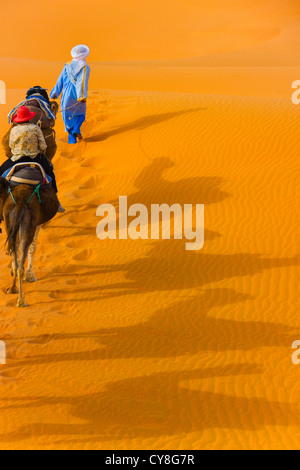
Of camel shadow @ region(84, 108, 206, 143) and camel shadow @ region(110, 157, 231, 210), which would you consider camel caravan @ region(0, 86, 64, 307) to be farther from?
camel shadow @ region(84, 108, 206, 143)

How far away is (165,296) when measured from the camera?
9.90 metres

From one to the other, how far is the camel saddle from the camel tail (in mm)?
358

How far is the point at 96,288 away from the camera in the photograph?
10.2m

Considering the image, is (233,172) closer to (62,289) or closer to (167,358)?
(62,289)

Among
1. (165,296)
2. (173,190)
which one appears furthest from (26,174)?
(173,190)

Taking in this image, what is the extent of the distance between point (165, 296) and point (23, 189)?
2523 mm

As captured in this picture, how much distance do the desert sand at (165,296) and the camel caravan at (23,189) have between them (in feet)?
3.38

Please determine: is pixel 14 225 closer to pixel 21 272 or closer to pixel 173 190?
pixel 21 272

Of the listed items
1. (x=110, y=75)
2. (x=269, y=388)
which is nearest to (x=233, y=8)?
(x=110, y=75)

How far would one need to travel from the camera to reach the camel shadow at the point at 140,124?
15.2m

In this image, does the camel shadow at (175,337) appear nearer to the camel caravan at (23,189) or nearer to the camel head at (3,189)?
the camel caravan at (23,189)

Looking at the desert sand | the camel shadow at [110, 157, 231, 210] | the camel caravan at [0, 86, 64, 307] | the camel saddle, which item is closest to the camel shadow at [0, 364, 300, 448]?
the desert sand

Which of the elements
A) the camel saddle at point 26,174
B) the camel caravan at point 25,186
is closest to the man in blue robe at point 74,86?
the camel caravan at point 25,186

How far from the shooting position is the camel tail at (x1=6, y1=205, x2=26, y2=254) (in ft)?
→ 29.1
